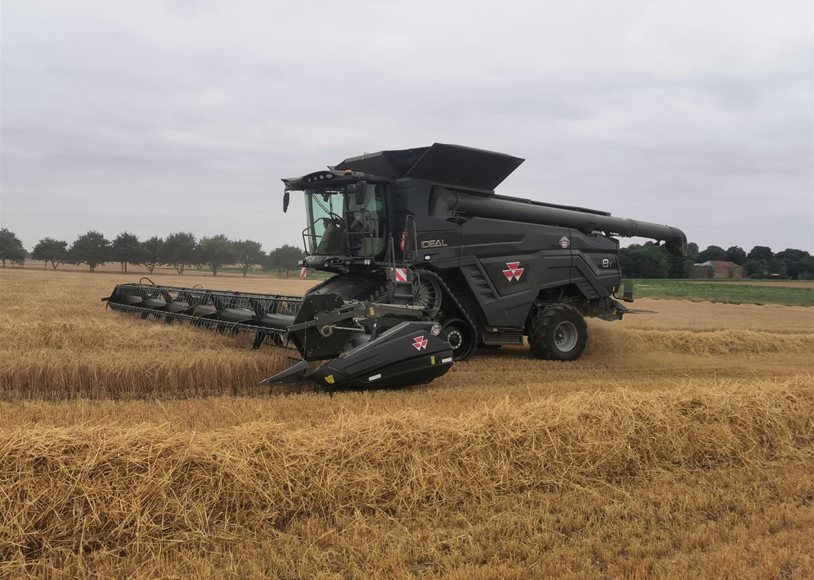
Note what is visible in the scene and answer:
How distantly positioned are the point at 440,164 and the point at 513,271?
2033 millimetres

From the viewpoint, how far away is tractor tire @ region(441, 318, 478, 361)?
9016 mm

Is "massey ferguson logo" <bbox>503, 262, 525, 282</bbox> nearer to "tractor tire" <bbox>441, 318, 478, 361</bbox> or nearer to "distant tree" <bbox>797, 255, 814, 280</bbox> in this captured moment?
"tractor tire" <bbox>441, 318, 478, 361</bbox>

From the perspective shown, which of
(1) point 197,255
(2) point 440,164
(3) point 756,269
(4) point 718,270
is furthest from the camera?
(1) point 197,255

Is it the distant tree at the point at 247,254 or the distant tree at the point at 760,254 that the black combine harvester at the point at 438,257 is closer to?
the distant tree at the point at 760,254

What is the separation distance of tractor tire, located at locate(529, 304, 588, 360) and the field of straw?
374cm

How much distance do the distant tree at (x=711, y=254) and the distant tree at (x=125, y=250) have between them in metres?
63.3

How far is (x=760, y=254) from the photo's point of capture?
58.5 meters

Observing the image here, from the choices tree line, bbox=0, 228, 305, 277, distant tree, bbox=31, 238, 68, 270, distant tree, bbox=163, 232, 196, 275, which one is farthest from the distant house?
distant tree, bbox=31, 238, 68, 270

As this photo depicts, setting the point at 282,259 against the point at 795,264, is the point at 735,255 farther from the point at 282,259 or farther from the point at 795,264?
the point at 282,259

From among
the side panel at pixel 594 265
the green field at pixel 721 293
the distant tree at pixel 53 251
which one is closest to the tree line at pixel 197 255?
the distant tree at pixel 53 251

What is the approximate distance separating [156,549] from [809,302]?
33791mm

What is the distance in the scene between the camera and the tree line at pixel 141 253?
72250mm

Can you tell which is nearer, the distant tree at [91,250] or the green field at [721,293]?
the green field at [721,293]

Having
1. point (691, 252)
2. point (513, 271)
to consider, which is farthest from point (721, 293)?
point (513, 271)
